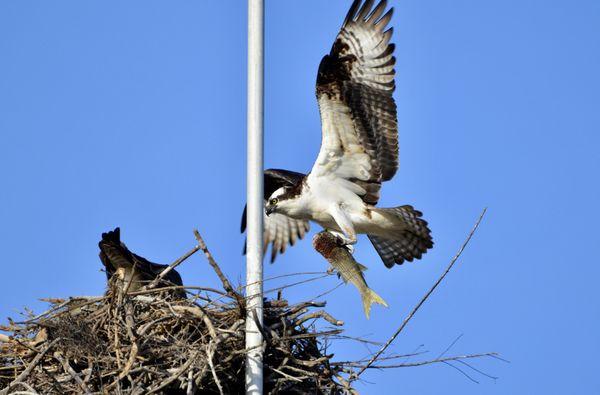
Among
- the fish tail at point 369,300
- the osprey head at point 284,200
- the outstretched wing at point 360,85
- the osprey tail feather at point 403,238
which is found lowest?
the fish tail at point 369,300

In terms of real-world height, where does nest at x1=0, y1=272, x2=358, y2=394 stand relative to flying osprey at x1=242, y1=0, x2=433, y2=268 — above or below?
below

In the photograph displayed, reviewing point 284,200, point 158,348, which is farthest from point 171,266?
point 284,200

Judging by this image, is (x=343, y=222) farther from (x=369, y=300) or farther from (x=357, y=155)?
(x=369, y=300)

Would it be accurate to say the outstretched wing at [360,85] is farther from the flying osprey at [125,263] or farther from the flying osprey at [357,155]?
the flying osprey at [125,263]

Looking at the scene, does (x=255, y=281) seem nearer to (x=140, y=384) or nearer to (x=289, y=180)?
(x=140, y=384)

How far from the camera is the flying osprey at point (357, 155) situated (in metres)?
12.2

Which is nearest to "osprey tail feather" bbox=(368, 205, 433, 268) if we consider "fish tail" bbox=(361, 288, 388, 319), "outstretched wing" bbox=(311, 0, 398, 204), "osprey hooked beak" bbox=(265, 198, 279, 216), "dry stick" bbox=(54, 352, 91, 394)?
"outstretched wing" bbox=(311, 0, 398, 204)

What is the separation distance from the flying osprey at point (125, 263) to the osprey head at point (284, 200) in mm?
2086

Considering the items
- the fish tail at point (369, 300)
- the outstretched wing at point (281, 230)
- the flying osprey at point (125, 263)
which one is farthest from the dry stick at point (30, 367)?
the outstretched wing at point (281, 230)

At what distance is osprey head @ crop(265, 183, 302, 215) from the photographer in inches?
511

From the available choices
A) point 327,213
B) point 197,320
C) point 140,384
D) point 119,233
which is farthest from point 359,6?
point 140,384

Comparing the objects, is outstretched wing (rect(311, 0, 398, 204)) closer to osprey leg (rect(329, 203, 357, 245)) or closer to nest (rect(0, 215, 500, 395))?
osprey leg (rect(329, 203, 357, 245))

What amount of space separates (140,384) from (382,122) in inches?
174

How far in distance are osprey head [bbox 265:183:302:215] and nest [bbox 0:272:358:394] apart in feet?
9.94
